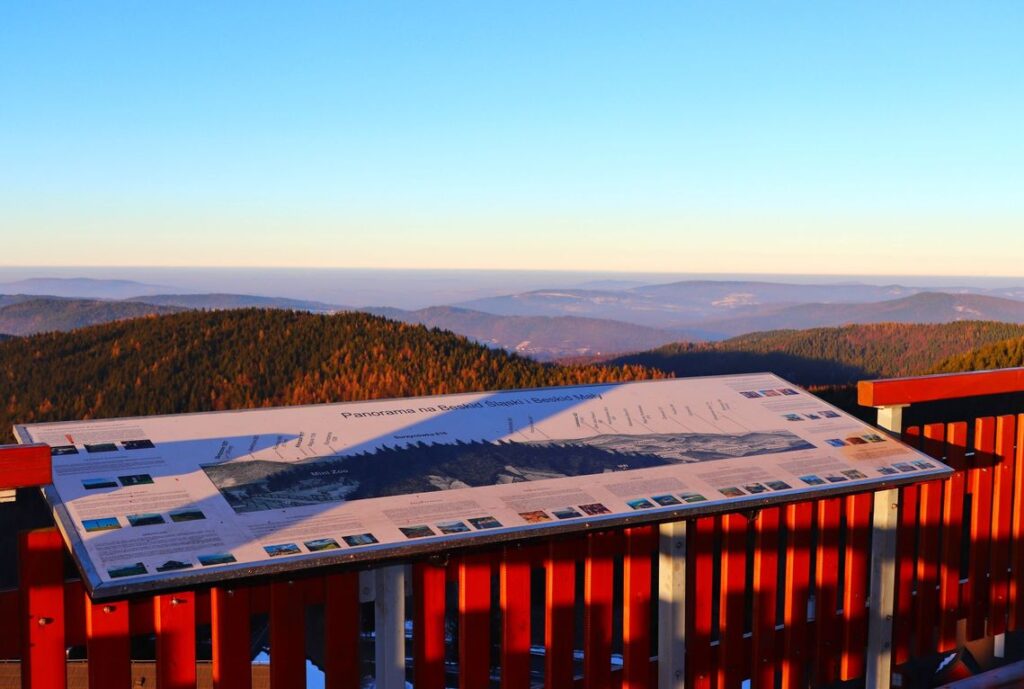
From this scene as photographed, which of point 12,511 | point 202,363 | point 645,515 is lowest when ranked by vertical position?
point 12,511

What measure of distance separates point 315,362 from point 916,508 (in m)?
13.0

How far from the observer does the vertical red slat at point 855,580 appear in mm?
4273

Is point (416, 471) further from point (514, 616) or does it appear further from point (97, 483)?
point (97, 483)

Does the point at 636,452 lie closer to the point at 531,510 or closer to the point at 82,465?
the point at 531,510

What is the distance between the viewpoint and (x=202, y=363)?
16.8 m

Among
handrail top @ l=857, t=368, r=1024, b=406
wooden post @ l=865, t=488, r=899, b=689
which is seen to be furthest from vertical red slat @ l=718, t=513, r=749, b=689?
handrail top @ l=857, t=368, r=1024, b=406

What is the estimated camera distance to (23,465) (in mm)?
2508

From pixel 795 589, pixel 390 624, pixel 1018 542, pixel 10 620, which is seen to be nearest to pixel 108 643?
pixel 10 620

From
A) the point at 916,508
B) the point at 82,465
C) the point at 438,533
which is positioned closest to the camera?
the point at 438,533

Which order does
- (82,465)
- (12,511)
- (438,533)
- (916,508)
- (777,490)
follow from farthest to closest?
(12,511) < (916,508) < (777,490) < (82,465) < (438,533)

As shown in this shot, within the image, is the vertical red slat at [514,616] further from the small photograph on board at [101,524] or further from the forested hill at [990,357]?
the forested hill at [990,357]

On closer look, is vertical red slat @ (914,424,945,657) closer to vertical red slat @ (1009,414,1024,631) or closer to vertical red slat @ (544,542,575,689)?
vertical red slat @ (1009,414,1024,631)

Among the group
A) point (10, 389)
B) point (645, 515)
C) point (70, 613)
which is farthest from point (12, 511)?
point (645, 515)

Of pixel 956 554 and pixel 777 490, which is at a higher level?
pixel 777 490
